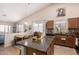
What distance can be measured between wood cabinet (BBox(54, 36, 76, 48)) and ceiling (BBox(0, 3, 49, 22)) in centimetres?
56

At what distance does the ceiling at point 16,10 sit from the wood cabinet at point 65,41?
557 mm

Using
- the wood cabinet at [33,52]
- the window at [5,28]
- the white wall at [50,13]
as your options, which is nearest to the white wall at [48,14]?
the white wall at [50,13]

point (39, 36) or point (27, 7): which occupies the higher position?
point (27, 7)

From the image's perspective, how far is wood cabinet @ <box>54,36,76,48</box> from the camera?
1.43 m

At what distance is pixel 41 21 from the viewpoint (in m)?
1.49

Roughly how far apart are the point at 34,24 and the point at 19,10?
315mm

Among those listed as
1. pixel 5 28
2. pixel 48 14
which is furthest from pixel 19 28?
pixel 48 14

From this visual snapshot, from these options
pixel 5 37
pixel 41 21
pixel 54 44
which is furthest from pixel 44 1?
pixel 5 37

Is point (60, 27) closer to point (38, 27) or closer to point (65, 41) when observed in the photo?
point (65, 41)

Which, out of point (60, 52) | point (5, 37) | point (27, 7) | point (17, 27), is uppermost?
point (27, 7)

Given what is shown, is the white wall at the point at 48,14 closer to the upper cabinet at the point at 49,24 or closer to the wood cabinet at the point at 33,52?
the upper cabinet at the point at 49,24

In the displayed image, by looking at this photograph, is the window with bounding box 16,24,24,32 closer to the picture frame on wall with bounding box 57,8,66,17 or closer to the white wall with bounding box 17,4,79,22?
the white wall with bounding box 17,4,79,22

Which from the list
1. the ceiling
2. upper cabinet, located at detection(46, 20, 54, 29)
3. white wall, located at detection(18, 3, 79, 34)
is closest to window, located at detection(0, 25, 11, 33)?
the ceiling

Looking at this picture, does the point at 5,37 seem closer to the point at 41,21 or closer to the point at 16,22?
the point at 16,22
